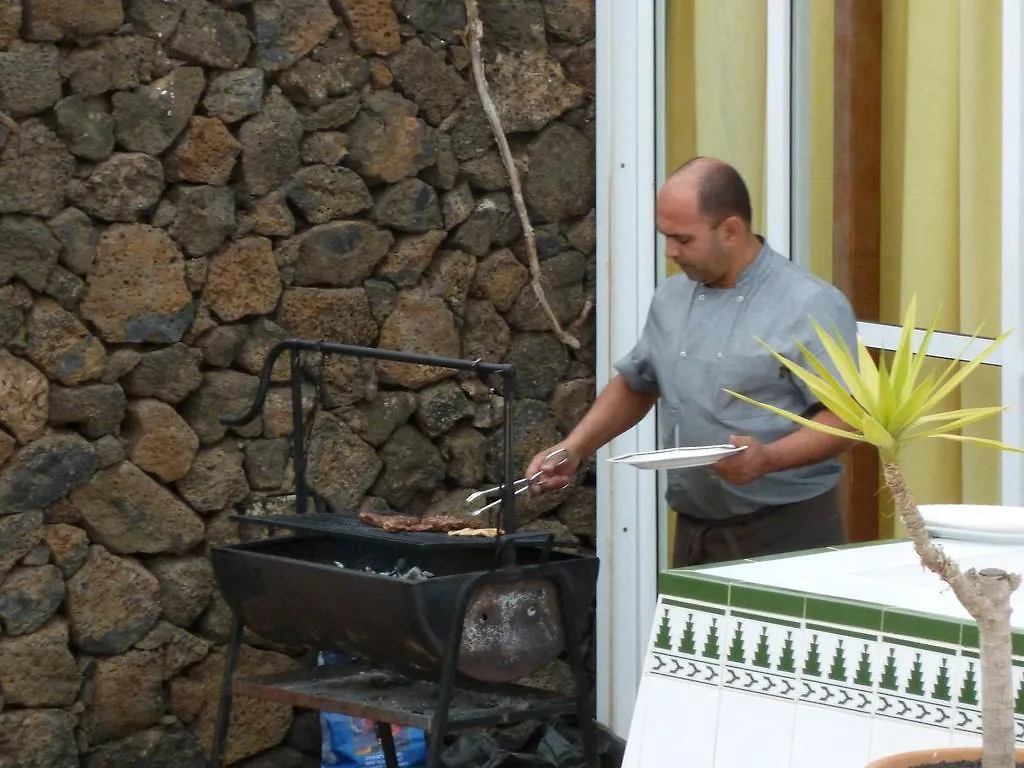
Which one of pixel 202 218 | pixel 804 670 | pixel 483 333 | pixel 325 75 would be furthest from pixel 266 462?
pixel 804 670

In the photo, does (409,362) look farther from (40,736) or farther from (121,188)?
(40,736)

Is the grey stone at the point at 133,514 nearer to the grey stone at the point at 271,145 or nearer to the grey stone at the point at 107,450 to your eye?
the grey stone at the point at 107,450

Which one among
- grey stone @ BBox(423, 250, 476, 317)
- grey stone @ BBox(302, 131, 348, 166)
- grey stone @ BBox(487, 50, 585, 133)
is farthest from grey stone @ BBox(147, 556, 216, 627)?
grey stone @ BBox(487, 50, 585, 133)

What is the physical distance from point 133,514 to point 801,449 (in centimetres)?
185

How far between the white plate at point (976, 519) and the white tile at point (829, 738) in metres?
0.68

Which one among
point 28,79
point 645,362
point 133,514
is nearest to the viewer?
point 645,362

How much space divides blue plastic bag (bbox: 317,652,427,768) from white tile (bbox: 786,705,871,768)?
2.64 m

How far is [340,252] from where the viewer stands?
14.9 feet

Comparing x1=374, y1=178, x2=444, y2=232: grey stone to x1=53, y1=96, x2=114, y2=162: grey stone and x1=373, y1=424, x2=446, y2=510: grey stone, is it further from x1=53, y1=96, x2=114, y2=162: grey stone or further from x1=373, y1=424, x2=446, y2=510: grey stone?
x1=53, y1=96, x2=114, y2=162: grey stone

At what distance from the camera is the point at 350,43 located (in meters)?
4.54

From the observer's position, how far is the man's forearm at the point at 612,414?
12.6ft

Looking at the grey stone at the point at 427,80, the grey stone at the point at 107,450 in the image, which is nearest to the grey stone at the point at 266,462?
the grey stone at the point at 107,450

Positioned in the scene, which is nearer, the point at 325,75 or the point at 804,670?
the point at 804,670

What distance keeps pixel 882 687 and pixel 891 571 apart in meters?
0.37
